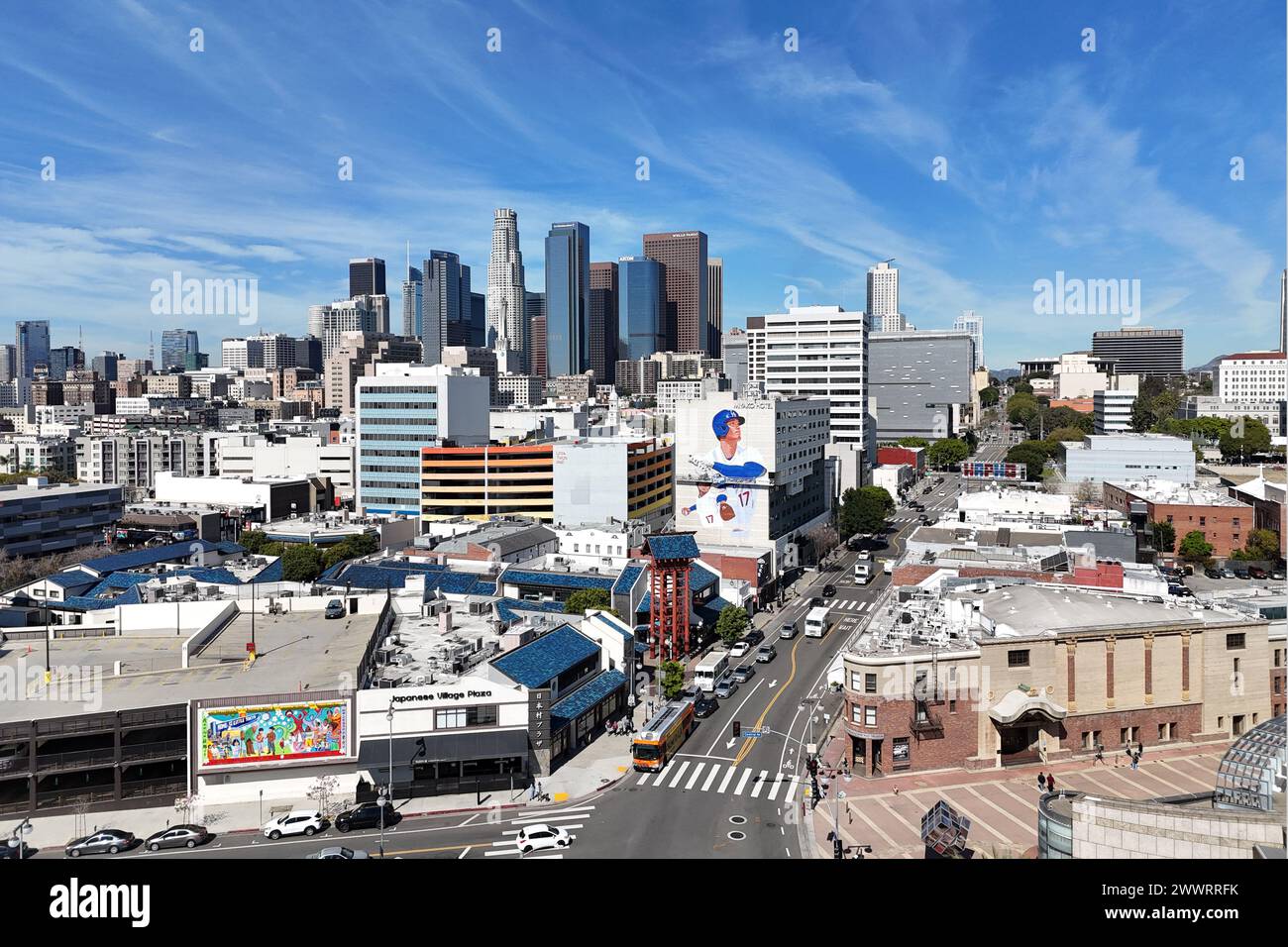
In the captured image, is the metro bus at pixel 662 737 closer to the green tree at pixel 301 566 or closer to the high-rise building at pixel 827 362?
the green tree at pixel 301 566

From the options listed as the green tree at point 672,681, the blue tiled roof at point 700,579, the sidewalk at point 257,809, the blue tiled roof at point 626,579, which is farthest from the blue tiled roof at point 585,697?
the blue tiled roof at point 700,579

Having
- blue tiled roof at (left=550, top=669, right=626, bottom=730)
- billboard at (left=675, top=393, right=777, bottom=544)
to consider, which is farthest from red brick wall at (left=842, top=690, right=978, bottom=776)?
billboard at (left=675, top=393, right=777, bottom=544)

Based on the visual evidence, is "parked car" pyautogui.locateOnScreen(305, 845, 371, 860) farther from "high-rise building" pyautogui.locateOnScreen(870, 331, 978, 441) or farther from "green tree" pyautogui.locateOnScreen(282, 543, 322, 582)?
"high-rise building" pyautogui.locateOnScreen(870, 331, 978, 441)

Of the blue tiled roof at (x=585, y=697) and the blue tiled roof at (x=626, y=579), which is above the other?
the blue tiled roof at (x=626, y=579)

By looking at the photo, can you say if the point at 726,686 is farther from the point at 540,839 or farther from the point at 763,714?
the point at 540,839

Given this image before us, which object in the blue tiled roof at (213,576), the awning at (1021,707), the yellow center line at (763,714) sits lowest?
the yellow center line at (763,714)
